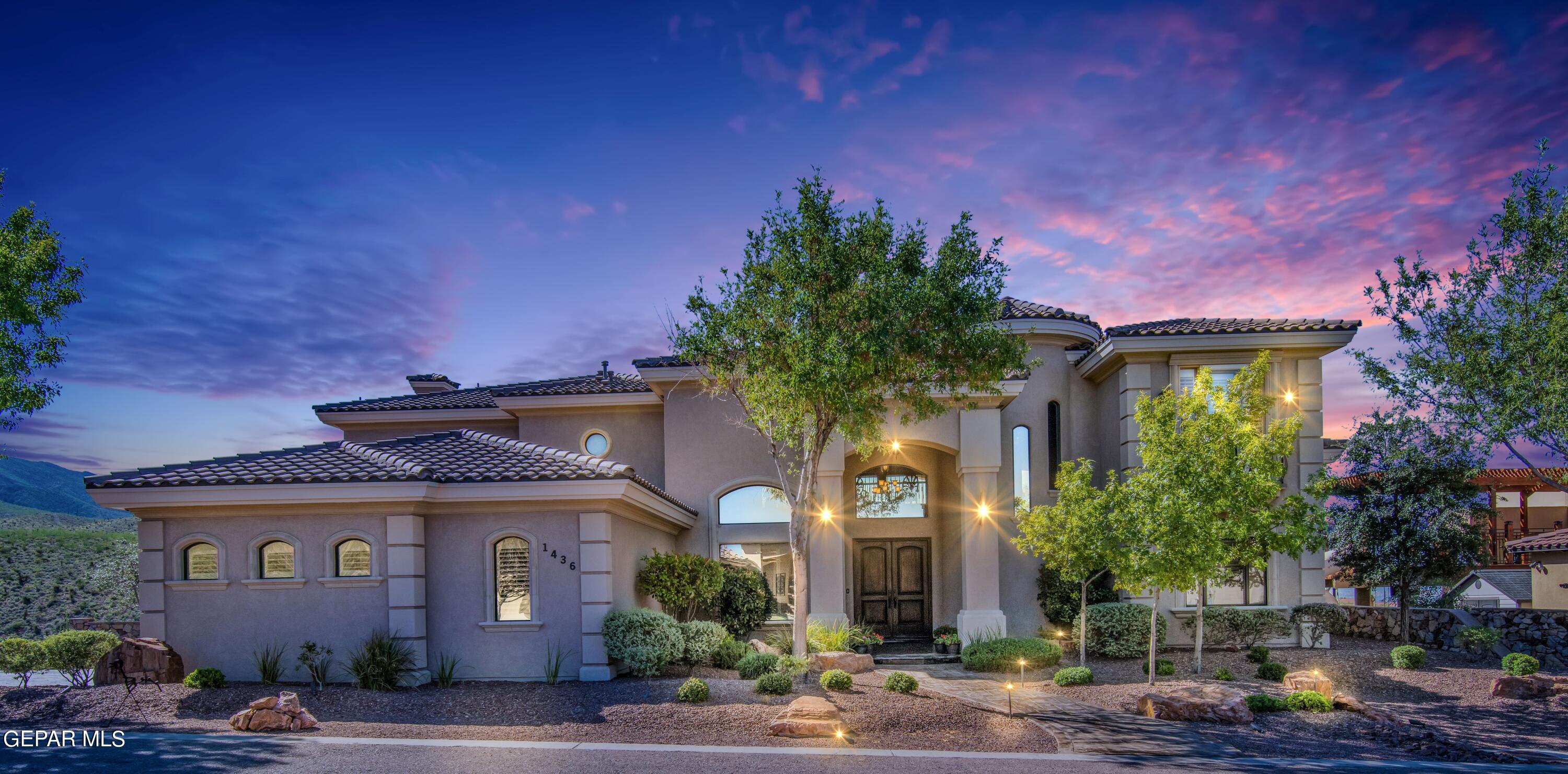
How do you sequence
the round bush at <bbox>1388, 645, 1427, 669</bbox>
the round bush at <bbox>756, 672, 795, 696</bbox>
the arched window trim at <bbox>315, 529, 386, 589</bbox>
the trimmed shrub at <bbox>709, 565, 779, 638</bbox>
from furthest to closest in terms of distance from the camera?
the trimmed shrub at <bbox>709, 565, 779, 638</bbox> → the round bush at <bbox>1388, 645, 1427, 669</bbox> → the arched window trim at <bbox>315, 529, 386, 589</bbox> → the round bush at <bbox>756, 672, 795, 696</bbox>

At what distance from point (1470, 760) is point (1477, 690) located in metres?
5.58

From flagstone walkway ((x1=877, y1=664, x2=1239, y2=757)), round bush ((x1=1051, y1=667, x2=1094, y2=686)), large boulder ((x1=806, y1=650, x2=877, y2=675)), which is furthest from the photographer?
round bush ((x1=1051, y1=667, x2=1094, y2=686))

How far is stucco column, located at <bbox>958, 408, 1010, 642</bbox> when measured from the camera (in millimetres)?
16500

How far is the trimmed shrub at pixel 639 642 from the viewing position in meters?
12.7

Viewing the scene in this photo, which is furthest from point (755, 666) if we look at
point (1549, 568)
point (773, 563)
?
point (1549, 568)

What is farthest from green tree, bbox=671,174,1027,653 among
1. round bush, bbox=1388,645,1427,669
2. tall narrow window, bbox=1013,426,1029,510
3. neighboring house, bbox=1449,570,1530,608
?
neighboring house, bbox=1449,570,1530,608

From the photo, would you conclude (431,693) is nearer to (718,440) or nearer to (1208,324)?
(718,440)

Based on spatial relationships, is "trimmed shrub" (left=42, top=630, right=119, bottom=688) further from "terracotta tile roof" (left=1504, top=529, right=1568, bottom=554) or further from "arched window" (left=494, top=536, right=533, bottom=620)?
"terracotta tile roof" (left=1504, top=529, right=1568, bottom=554)

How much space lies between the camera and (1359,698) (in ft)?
43.4

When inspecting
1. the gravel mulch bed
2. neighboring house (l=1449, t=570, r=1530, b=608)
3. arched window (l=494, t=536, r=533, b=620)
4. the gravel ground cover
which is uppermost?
arched window (l=494, t=536, r=533, b=620)

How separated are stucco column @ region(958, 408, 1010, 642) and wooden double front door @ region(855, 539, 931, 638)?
2525 mm

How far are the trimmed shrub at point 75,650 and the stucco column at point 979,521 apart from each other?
1452 cm

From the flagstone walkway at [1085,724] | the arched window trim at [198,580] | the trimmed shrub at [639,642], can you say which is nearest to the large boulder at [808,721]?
the flagstone walkway at [1085,724]

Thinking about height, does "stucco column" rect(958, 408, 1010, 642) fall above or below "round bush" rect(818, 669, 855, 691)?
above
